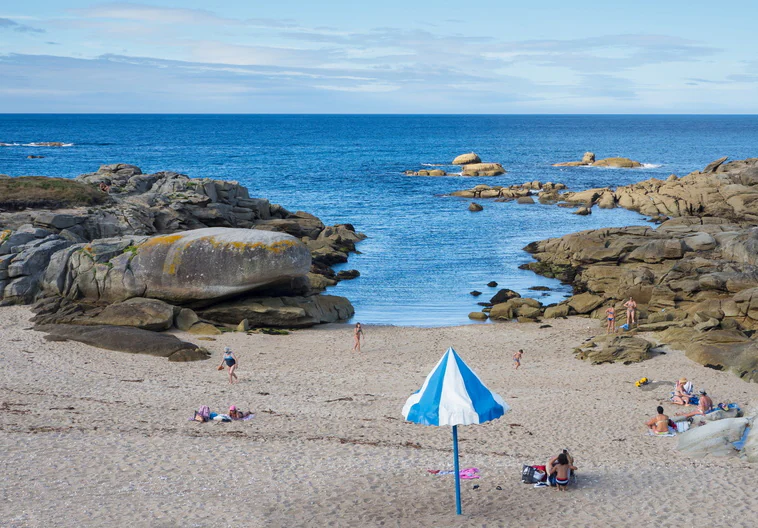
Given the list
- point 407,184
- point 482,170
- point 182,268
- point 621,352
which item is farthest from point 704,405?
point 482,170

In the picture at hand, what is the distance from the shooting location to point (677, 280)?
30.8m

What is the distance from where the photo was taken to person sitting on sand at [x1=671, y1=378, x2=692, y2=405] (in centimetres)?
1906

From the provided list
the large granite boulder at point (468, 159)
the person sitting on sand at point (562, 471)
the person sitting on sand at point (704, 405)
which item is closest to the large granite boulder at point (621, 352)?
the person sitting on sand at point (704, 405)

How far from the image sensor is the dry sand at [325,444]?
466 inches

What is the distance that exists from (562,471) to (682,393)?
316 inches

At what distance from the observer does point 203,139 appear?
520 ft

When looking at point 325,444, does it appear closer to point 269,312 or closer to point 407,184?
point 269,312

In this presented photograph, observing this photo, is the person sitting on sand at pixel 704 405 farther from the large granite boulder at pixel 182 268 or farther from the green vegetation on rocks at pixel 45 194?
the green vegetation on rocks at pixel 45 194

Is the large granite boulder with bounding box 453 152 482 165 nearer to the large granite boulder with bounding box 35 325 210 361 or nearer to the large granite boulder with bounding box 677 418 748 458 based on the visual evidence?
the large granite boulder with bounding box 35 325 210 361

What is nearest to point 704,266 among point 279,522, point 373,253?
point 373,253

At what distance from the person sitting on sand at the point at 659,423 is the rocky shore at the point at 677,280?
5487mm

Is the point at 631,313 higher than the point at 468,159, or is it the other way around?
the point at 468,159

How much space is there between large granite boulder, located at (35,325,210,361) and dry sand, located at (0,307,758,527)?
1.43 feet

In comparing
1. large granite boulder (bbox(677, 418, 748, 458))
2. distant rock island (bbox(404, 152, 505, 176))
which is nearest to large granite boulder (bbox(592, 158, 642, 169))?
distant rock island (bbox(404, 152, 505, 176))
